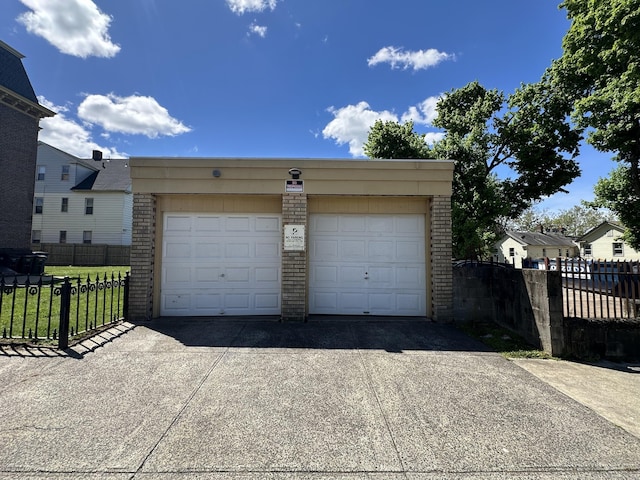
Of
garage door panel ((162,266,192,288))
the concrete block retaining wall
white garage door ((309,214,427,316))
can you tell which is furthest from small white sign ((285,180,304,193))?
the concrete block retaining wall

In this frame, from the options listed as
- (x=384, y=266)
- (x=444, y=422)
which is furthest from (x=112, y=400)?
(x=384, y=266)

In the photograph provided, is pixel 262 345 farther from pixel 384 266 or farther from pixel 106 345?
pixel 384 266

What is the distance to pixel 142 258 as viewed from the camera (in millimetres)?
6609

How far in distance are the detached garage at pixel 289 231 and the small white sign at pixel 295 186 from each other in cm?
2

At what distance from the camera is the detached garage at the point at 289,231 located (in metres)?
6.69

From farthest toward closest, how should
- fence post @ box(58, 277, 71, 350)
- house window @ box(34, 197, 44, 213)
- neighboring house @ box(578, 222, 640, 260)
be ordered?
1. neighboring house @ box(578, 222, 640, 260)
2. house window @ box(34, 197, 44, 213)
3. fence post @ box(58, 277, 71, 350)

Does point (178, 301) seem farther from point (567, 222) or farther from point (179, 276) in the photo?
point (567, 222)

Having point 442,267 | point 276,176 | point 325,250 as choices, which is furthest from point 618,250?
point 276,176

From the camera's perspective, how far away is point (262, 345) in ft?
17.0

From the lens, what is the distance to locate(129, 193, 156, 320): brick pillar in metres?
6.58

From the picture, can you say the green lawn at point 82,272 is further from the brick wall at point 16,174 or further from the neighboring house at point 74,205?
the neighboring house at point 74,205

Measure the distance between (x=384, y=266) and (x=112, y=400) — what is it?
5418 mm

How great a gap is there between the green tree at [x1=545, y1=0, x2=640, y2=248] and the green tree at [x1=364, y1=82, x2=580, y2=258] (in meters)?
1.21

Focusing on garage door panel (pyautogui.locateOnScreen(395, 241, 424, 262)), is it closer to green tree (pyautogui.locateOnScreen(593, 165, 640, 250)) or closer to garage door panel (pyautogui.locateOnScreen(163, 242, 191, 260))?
garage door panel (pyautogui.locateOnScreen(163, 242, 191, 260))
